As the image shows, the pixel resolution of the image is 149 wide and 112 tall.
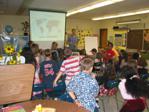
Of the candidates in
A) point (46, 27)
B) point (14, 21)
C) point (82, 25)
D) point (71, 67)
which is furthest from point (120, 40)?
point (71, 67)

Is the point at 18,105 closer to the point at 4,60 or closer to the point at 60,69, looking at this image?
the point at 4,60

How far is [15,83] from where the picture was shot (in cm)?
182

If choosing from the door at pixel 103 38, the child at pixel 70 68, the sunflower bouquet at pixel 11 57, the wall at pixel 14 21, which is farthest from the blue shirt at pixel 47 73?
the door at pixel 103 38

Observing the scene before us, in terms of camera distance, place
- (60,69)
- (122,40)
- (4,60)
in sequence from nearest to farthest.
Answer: (4,60) → (60,69) → (122,40)

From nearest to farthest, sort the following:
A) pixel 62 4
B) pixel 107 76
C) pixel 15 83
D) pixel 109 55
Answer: pixel 15 83 < pixel 107 76 < pixel 109 55 < pixel 62 4

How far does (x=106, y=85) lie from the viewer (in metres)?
3.95

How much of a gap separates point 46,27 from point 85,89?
659cm

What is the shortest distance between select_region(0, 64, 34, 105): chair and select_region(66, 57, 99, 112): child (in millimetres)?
575

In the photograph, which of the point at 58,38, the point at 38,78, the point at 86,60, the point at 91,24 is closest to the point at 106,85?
the point at 38,78

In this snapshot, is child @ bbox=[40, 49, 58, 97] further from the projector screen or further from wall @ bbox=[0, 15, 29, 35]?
wall @ bbox=[0, 15, 29, 35]

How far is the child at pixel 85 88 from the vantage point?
2221mm

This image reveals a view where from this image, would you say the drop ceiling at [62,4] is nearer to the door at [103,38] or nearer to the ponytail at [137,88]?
the ponytail at [137,88]

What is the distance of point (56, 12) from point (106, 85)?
5568 mm

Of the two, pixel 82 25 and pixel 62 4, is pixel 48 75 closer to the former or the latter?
pixel 62 4
